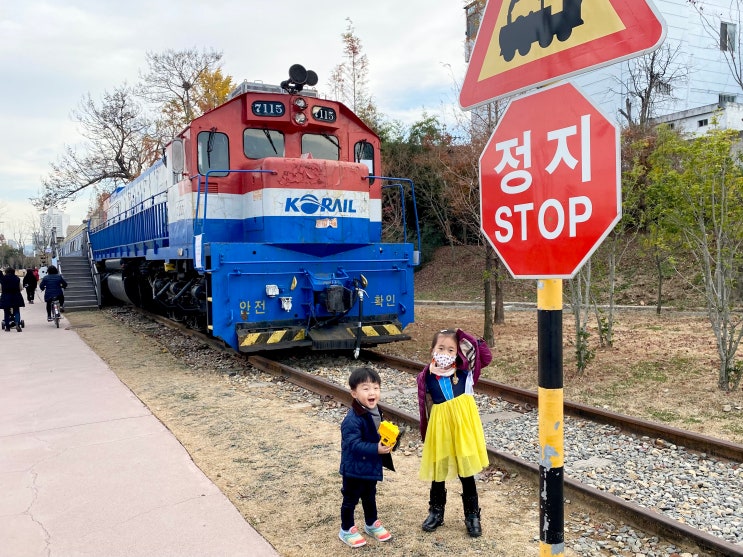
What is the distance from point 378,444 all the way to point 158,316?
13074mm

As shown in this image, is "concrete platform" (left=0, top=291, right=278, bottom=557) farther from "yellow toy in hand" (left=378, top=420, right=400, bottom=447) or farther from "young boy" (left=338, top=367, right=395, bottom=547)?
"yellow toy in hand" (left=378, top=420, right=400, bottom=447)

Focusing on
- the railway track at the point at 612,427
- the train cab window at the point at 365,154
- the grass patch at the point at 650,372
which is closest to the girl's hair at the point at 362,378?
the railway track at the point at 612,427

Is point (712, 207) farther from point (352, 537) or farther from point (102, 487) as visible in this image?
point (102, 487)

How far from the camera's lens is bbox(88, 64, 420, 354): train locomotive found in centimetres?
783

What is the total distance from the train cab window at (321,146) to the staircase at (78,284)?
44.9ft

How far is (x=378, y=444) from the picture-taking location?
3.21 metres

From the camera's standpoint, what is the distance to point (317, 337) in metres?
8.05

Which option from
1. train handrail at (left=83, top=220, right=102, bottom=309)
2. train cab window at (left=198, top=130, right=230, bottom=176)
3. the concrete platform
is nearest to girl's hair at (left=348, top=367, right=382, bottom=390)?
the concrete platform

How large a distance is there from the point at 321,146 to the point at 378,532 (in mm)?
6714

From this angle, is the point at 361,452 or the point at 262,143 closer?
the point at 361,452

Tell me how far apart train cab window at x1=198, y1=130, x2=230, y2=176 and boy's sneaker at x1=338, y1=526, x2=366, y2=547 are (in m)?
6.12

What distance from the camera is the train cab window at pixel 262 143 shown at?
8.66 metres

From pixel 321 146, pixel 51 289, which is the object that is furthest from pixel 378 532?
pixel 51 289

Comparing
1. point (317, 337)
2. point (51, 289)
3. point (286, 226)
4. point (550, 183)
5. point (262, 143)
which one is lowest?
point (317, 337)
